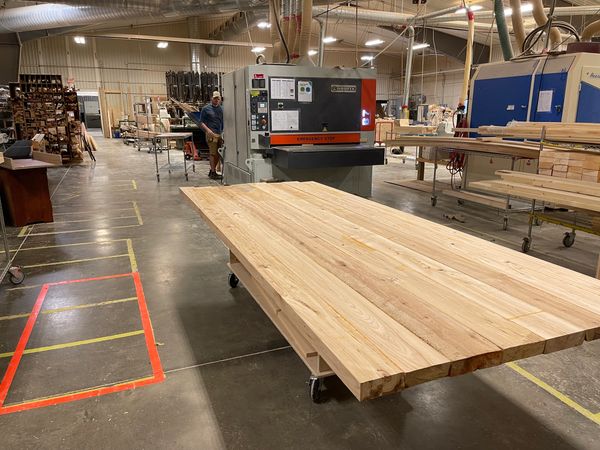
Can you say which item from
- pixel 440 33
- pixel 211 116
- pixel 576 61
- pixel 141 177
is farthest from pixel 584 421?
pixel 440 33

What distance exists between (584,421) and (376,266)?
134 centimetres

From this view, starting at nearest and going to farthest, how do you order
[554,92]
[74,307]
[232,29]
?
[74,307] < [554,92] < [232,29]

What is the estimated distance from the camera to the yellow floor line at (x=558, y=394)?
2.10 metres

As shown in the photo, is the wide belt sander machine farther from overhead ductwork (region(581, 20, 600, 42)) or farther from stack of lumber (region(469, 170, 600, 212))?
overhead ductwork (region(581, 20, 600, 42))

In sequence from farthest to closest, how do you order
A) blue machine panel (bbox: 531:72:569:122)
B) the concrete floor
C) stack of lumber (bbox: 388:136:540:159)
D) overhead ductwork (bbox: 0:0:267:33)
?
overhead ductwork (bbox: 0:0:267:33), blue machine panel (bbox: 531:72:569:122), stack of lumber (bbox: 388:136:540:159), the concrete floor

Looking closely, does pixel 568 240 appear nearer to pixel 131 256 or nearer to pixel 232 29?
pixel 131 256

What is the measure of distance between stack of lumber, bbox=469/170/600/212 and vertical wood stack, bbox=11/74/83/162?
10.4 meters

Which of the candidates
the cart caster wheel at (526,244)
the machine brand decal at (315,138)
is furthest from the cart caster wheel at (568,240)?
the machine brand decal at (315,138)

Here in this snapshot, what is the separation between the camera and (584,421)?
2057 millimetres

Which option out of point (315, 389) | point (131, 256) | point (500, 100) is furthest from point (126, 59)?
point (315, 389)

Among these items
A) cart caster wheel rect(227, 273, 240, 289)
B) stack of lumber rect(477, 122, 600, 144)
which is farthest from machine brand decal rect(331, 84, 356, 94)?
cart caster wheel rect(227, 273, 240, 289)

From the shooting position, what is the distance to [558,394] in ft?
7.47

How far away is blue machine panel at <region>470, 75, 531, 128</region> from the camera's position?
20.1 ft

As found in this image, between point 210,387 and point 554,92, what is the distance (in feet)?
18.3
